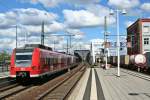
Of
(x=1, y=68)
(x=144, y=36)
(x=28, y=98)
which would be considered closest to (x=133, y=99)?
(x=28, y=98)

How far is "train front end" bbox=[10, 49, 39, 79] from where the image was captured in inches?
1097

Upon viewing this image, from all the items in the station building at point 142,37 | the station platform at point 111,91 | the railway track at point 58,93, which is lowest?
the railway track at point 58,93

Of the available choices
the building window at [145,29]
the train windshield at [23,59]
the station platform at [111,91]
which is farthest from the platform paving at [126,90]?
the building window at [145,29]

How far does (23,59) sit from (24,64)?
0.41 metres

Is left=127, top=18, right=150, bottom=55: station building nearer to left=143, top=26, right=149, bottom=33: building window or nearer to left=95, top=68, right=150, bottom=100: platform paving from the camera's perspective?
left=143, top=26, right=149, bottom=33: building window

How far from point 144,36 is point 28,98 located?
3327 inches

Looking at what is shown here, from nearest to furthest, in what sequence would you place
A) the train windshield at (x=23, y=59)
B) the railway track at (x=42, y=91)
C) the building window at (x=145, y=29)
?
the railway track at (x=42, y=91)
the train windshield at (x=23, y=59)
the building window at (x=145, y=29)

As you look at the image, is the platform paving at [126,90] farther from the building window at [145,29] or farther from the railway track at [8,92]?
the building window at [145,29]

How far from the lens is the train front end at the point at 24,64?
27.9 m

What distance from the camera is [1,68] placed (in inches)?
1754

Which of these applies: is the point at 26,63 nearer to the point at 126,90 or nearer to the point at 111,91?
the point at 111,91

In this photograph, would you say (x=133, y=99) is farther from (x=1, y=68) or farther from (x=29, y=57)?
(x=1, y=68)

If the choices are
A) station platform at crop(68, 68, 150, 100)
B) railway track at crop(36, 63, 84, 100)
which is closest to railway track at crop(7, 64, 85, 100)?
railway track at crop(36, 63, 84, 100)

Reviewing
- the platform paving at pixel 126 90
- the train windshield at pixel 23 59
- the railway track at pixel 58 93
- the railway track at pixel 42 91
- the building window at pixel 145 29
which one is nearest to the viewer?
the platform paving at pixel 126 90
